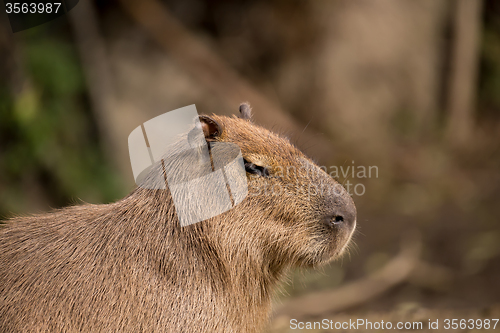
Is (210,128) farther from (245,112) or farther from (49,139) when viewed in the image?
(49,139)

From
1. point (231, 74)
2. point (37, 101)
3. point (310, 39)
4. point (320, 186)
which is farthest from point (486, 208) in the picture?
point (37, 101)

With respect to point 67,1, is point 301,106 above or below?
below

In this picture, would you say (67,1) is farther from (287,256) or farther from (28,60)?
(287,256)

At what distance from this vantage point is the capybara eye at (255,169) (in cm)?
228

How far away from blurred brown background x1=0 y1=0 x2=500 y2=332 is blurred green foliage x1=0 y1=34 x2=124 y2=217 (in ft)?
0.06

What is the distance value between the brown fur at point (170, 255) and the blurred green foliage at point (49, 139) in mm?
2666

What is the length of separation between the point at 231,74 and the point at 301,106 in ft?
4.90

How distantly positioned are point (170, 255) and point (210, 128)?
2.23 ft

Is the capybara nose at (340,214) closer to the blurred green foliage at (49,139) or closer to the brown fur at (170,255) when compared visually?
the brown fur at (170,255)

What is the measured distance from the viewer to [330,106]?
7.63 metres

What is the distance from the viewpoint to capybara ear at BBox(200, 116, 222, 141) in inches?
85.9

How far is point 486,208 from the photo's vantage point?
6359 mm

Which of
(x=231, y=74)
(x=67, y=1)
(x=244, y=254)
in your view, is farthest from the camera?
(x=231, y=74)

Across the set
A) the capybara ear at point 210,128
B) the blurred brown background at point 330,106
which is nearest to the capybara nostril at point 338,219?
the capybara ear at point 210,128
